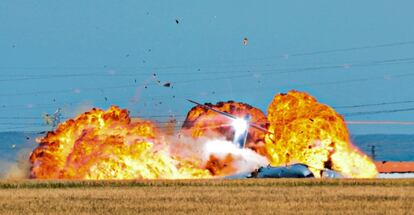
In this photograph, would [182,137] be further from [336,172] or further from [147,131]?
[336,172]

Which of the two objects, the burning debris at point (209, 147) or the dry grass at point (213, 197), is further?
the burning debris at point (209, 147)

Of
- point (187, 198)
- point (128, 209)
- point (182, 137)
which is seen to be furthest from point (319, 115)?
point (128, 209)

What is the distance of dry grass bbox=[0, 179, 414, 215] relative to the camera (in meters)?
55.8

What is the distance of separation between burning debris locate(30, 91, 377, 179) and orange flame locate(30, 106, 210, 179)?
0.09m

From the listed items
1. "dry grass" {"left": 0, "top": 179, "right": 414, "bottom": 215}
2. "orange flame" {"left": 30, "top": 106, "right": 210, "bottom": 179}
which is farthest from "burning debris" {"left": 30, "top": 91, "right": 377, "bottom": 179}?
"dry grass" {"left": 0, "top": 179, "right": 414, "bottom": 215}

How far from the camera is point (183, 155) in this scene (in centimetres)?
10875

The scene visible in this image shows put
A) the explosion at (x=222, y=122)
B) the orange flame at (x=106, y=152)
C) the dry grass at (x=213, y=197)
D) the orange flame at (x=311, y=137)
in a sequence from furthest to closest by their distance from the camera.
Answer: the explosion at (x=222, y=122) → the orange flame at (x=311, y=137) → the orange flame at (x=106, y=152) → the dry grass at (x=213, y=197)

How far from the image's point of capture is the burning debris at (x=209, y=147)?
4117 inches

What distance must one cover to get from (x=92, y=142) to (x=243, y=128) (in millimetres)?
15825

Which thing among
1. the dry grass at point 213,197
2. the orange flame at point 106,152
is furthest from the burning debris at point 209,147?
the dry grass at point 213,197

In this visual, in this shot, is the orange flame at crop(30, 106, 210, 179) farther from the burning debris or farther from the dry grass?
the dry grass

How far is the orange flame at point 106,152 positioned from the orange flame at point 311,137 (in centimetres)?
949

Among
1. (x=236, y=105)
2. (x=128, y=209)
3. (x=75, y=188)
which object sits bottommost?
(x=128, y=209)

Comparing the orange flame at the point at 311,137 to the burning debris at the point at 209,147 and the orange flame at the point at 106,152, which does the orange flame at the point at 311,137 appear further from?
the orange flame at the point at 106,152
